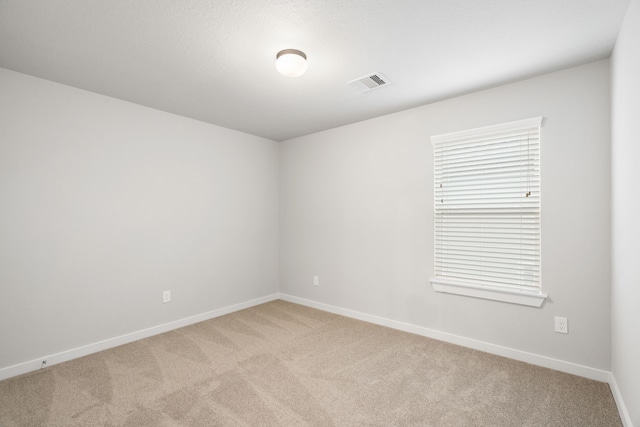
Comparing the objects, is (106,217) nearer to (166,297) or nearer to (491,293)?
(166,297)

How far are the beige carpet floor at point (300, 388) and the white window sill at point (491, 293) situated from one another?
20.6 inches

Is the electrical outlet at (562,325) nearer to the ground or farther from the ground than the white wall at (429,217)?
nearer to the ground

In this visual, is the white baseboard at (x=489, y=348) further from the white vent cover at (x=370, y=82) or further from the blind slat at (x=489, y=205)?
the white vent cover at (x=370, y=82)

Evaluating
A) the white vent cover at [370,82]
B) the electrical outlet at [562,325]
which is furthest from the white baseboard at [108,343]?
the electrical outlet at [562,325]

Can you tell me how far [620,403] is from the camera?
6.40 ft

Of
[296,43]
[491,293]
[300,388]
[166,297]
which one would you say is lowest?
[300,388]

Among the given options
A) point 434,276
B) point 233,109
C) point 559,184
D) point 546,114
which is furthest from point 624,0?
point 233,109

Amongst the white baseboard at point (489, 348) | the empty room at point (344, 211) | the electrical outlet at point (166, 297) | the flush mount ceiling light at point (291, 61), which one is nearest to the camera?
the empty room at point (344, 211)

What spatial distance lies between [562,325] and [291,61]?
298 centimetres

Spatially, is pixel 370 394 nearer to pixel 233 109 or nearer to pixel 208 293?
pixel 208 293

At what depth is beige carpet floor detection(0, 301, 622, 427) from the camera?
1926mm

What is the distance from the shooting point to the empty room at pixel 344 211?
1.90 m

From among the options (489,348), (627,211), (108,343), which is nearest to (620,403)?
(489,348)

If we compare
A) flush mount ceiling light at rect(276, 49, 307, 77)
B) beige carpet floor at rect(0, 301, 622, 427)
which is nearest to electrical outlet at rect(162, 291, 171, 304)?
beige carpet floor at rect(0, 301, 622, 427)
